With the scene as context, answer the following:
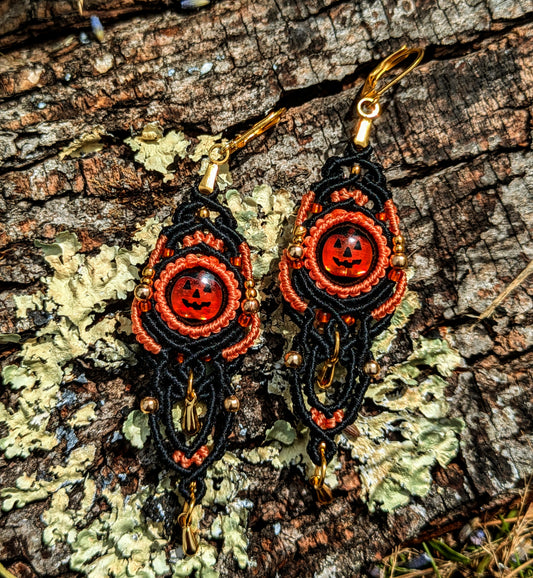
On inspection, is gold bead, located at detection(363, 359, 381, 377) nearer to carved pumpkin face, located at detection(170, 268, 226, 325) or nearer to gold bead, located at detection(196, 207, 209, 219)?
carved pumpkin face, located at detection(170, 268, 226, 325)

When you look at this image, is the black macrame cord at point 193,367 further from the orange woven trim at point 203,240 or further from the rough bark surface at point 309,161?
the rough bark surface at point 309,161

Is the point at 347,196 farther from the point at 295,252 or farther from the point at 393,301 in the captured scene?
the point at 393,301

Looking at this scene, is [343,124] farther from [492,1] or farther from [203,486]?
[203,486]

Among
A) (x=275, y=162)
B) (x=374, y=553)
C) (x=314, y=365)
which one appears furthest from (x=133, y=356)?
(x=374, y=553)

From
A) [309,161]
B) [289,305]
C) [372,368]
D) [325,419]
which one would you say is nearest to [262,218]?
[309,161]

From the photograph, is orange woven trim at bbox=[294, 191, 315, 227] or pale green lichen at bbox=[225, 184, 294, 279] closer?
orange woven trim at bbox=[294, 191, 315, 227]

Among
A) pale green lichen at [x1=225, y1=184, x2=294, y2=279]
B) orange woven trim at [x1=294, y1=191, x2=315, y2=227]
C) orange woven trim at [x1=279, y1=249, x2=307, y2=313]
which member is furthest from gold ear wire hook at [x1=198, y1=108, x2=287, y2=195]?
orange woven trim at [x1=279, y1=249, x2=307, y2=313]

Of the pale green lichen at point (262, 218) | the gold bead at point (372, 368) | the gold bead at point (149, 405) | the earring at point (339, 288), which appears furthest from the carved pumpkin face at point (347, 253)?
the gold bead at point (149, 405)
